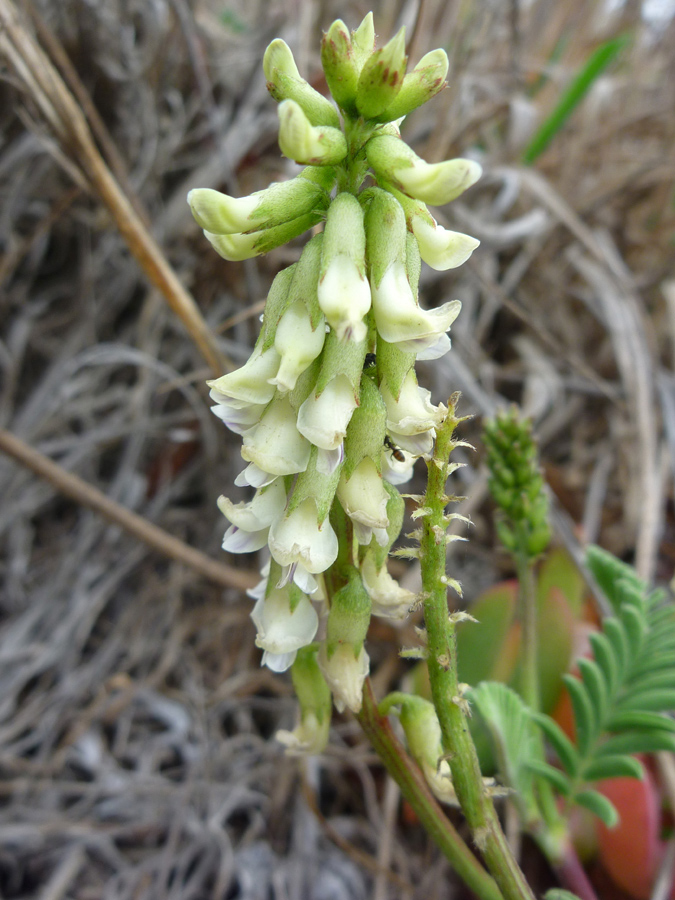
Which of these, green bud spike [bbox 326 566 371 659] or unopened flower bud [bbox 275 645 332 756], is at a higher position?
green bud spike [bbox 326 566 371 659]

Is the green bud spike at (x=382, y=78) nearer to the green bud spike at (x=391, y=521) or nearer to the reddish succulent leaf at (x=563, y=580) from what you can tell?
the green bud spike at (x=391, y=521)

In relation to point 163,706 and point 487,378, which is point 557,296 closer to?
point 487,378

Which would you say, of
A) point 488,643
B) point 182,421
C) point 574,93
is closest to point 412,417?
point 488,643

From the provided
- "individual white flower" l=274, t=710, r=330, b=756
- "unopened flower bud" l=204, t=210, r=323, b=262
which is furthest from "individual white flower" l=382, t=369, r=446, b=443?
"individual white flower" l=274, t=710, r=330, b=756

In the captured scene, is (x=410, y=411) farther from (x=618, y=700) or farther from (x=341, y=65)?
(x=618, y=700)

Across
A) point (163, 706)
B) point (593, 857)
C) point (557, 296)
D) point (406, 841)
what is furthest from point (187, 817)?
point (557, 296)

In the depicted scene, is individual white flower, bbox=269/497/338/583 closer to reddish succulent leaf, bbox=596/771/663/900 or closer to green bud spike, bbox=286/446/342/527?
green bud spike, bbox=286/446/342/527
